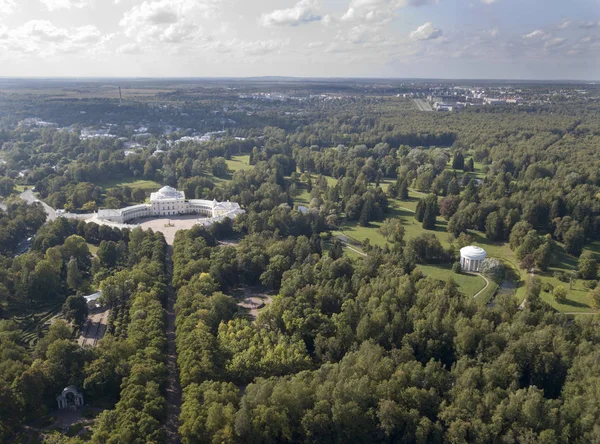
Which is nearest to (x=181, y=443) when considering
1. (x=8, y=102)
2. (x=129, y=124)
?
(x=129, y=124)

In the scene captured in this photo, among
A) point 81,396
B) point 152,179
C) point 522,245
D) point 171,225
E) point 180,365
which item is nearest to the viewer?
point 81,396

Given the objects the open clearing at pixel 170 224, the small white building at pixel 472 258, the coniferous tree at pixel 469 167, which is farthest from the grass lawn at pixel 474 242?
the coniferous tree at pixel 469 167

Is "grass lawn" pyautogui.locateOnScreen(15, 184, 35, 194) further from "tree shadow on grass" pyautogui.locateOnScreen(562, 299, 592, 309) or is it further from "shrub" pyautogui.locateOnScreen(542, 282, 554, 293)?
"tree shadow on grass" pyautogui.locateOnScreen(562, 299, 592, 309)

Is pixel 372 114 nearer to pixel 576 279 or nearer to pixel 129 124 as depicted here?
pixel 129 124

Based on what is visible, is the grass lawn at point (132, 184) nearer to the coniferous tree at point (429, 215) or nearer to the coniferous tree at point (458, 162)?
the coniferous tree at point (429, 215)

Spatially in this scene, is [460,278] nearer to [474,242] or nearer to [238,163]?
[474,242]

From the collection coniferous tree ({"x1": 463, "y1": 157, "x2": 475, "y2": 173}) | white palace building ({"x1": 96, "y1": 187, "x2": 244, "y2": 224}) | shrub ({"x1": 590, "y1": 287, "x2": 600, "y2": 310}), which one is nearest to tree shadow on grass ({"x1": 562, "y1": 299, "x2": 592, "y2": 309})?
shrub ({"x1": 590, "y1": 287, "x2": 600, "y2": 310})
